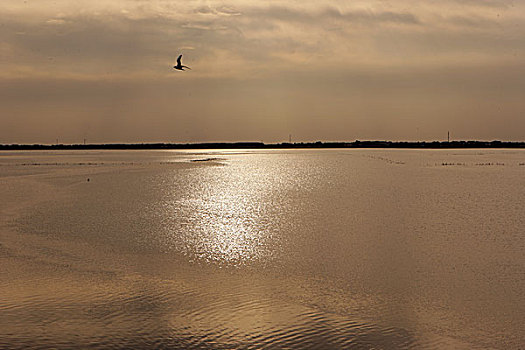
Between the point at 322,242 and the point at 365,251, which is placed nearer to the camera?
the point at 365,251

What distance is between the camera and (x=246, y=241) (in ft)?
70.0

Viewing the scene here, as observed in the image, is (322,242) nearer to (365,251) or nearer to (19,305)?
(365,251)

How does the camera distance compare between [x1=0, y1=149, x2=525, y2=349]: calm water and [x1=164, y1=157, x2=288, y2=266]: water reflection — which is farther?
[x1=164, y1=157, x2=288, y2=266]: water reflection

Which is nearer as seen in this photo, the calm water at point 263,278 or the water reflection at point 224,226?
the calm water at point 263,278

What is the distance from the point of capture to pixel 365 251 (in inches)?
754

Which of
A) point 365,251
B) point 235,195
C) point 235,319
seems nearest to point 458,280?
point 365,251

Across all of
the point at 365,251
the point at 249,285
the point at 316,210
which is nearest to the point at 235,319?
the point at 249,285

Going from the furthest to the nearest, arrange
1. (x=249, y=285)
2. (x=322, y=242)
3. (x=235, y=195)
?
(x=235, y=195) < (x=322, y=242) < (x=249, y=285)

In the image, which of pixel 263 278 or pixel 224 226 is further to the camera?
A: pixel 224 226

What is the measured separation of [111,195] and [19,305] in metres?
28.2

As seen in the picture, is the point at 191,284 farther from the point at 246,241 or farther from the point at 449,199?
the point at 449,199

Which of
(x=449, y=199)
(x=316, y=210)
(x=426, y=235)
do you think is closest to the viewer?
(x=426, y=235)

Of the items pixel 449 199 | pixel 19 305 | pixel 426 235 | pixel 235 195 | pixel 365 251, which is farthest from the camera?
pixel 235 195

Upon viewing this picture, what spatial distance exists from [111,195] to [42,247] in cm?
2077
